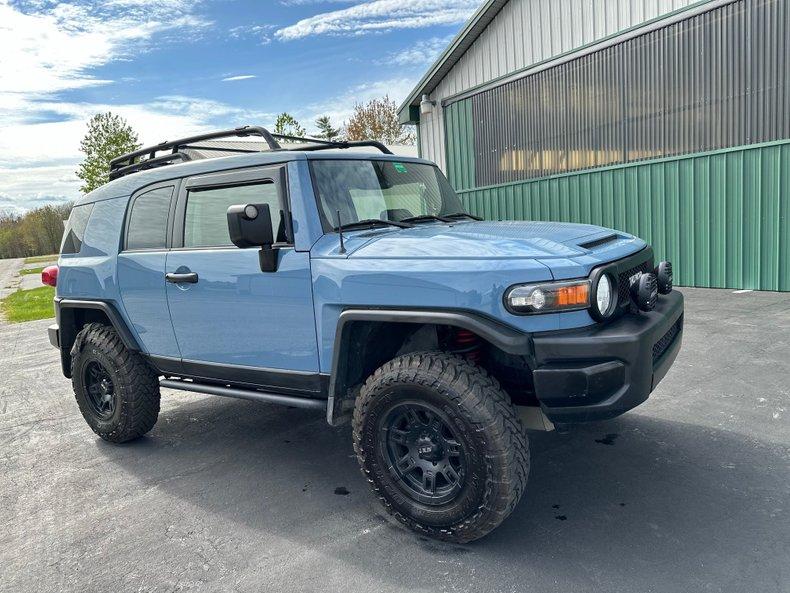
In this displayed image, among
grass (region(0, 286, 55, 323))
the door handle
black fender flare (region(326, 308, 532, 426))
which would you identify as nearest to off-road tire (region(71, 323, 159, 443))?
the door handle

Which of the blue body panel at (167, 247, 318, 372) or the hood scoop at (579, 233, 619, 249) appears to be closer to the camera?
the hood scoop at (579, 233, 619, 249)

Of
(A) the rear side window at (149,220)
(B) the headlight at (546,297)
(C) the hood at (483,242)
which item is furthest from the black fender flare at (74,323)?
(B) the headlight at (546,297)

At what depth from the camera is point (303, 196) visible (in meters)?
3.44

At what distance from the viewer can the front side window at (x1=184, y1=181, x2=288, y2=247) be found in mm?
3559

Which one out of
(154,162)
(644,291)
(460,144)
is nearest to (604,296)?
(644,291)

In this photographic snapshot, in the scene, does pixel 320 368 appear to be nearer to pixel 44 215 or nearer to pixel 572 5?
pixel 572 5

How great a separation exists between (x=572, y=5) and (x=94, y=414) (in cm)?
1031

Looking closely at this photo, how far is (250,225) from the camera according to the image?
3213 mm

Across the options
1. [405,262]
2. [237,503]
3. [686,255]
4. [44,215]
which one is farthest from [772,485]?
[44,215]

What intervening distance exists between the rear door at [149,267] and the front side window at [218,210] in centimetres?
22

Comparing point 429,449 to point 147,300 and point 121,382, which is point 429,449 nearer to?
point 147,300

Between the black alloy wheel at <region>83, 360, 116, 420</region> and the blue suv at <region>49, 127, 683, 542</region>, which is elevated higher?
the blue suv at <region>49, 127, 683, 542</region>

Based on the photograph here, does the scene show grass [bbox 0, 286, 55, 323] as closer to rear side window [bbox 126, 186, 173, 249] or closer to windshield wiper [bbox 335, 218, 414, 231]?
rear side window [bbox 126, 186, 173, 249]

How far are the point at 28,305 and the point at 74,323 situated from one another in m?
13.2
